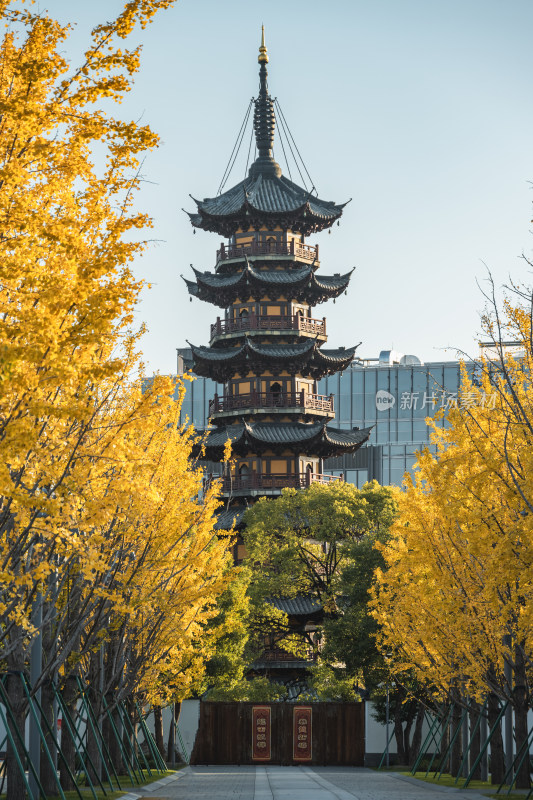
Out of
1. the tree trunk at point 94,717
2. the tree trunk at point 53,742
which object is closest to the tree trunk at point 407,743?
the tree trunk at point 94,717

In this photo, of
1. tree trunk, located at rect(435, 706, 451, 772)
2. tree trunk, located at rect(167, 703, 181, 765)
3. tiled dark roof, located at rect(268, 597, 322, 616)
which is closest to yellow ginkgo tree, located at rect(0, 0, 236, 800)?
tree trunk, located at rect(435, 706, 451, 772)

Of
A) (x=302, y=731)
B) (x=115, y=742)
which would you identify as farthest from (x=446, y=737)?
(x=115, y=742)

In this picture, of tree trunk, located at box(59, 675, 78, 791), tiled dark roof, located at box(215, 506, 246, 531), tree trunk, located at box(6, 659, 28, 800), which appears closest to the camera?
tree trunk, located at box(6, 659, 28, 800)

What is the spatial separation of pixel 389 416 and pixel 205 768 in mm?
58842

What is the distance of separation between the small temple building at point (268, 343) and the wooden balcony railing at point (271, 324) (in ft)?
0.21

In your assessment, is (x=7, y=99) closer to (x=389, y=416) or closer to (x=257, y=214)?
(x=257, y=214)

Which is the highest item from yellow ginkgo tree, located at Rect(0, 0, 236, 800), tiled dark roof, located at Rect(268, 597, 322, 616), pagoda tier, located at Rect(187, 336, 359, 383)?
pagoda tier, located at Rect(187, 336, 359, 383)

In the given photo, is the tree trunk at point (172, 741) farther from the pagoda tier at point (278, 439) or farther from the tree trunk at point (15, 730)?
the tree trunk at point (15, 730)

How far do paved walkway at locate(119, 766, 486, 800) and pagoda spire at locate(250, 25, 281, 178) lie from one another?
3638cm

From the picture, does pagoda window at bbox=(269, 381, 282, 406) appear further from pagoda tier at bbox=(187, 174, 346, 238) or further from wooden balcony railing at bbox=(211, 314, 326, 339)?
pagoda tier at bbox=(187, 174, 346, 238)

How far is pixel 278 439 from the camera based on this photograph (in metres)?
58.8

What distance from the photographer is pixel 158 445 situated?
23.5 meters

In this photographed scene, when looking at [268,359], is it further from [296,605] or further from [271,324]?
[296,605]

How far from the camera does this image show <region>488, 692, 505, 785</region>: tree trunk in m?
27.9
